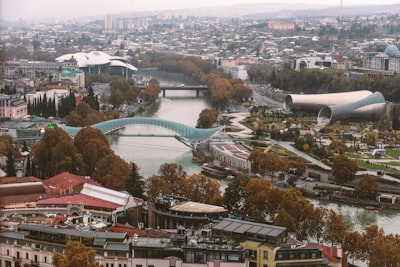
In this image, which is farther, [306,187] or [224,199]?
[306,187]

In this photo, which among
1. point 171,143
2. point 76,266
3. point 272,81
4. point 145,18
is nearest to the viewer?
point 76,266

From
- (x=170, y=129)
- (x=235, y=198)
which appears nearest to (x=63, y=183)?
(x=235, y=198)

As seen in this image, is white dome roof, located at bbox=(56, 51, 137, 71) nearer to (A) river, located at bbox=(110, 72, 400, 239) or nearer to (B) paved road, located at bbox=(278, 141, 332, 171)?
(A) river, located at bbox=(110, 72, 400, 239)

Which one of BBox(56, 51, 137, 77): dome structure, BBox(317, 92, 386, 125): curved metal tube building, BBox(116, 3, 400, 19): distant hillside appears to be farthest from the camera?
BBox(116, 3, 400, 19): distant hillside

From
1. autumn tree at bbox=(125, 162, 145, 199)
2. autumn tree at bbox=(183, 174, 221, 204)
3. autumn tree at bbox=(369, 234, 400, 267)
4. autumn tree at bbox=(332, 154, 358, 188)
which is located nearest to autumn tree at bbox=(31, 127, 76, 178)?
→ autumn tree at bbox=(125, 162, 145, 199)

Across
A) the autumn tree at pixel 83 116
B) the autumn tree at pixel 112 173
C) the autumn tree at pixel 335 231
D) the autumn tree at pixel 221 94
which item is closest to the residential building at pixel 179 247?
the autumn tree at pixel 335 231

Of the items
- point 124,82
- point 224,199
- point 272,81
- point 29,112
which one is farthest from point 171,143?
point 272,81

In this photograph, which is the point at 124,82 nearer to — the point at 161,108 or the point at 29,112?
the point at 161,108

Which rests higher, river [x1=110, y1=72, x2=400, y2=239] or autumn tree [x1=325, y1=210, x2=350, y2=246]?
autumn tree [x1=325, y1=210, x2=350, y2=246]
